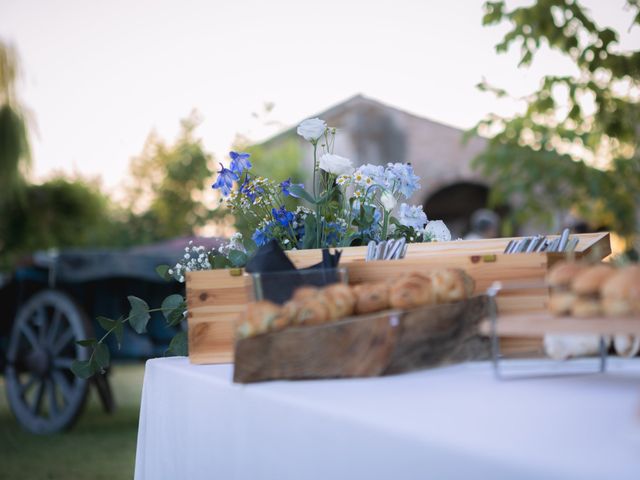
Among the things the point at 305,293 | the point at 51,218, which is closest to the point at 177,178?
the point at 51,218

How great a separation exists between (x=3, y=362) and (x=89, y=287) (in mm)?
843

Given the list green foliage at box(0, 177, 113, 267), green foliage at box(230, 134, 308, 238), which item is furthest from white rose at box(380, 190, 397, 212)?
green foliage at box(230, 134, 308, 238)

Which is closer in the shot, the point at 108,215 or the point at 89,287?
the point at 89,287

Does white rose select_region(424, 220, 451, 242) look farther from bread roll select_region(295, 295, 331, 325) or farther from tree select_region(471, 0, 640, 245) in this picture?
tree select_region(471, 0, 640, 245)

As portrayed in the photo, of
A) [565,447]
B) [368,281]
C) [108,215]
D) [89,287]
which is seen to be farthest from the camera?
[108,215]

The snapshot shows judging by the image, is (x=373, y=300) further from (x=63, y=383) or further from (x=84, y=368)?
(x=63, y=383)

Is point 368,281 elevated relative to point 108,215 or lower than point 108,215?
lower

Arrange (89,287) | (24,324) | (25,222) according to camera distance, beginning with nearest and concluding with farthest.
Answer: (24,324) → (89,287) → (25,222)

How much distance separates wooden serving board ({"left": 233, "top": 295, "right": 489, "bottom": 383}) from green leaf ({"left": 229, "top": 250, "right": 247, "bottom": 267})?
623mm

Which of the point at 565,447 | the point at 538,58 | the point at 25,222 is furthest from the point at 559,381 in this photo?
the point at 25,222

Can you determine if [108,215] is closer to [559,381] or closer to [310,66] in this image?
[310,66]

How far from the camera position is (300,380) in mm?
1088

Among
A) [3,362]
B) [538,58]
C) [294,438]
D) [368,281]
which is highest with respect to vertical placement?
[538,58]

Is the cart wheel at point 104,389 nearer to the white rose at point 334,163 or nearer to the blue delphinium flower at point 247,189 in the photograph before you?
the blue delphinium flower at point 247,189
